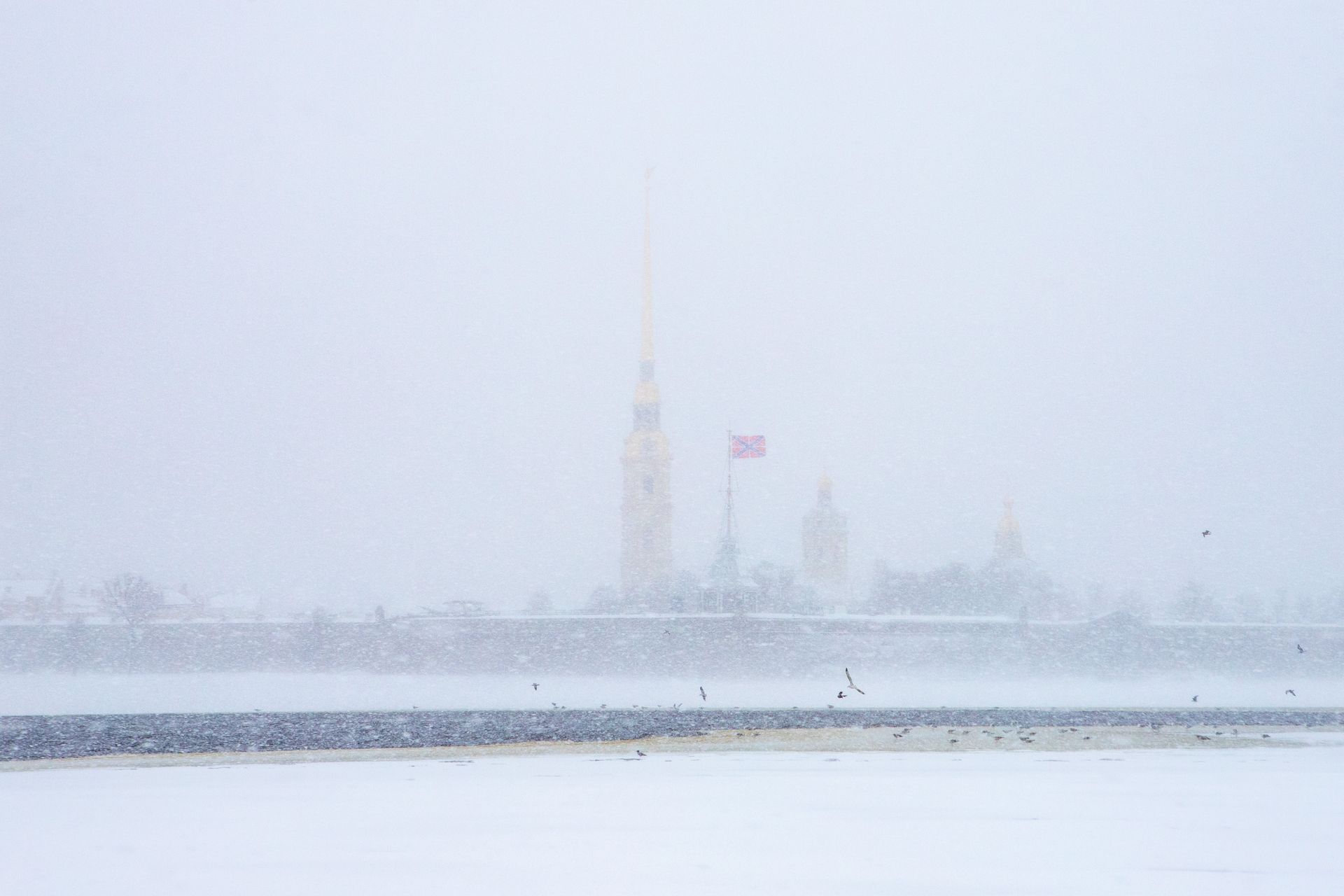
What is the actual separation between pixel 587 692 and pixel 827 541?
2943 inches

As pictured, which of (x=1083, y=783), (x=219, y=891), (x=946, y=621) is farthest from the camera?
(x=946, y=621)

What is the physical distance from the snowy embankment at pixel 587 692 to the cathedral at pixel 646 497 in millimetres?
43979

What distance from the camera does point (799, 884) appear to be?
23.4ft

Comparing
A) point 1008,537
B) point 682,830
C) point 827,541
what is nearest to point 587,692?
point 682,830

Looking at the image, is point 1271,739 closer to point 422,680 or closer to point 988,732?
point 988,732

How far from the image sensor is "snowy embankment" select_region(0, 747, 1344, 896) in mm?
7266

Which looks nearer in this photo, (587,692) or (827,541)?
(587,692)

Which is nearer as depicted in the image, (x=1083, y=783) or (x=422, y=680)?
(x=1083, y=783)

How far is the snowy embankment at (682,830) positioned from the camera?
7266mm

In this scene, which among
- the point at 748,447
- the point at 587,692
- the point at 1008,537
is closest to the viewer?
the point at 587,692

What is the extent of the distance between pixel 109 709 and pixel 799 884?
37066 mm

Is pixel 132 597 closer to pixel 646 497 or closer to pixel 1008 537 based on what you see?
pixel 646 497

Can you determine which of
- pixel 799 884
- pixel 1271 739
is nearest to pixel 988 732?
pixel 1271 739

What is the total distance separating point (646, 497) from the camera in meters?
117
